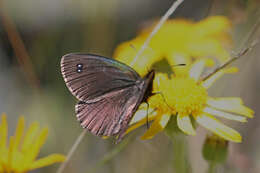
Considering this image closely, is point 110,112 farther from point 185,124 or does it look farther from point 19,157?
point 19,157

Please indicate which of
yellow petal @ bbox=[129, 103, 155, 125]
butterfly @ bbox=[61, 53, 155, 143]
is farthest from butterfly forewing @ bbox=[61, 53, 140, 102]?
yellow petal @ bbox=[129, 103, 155, 125]

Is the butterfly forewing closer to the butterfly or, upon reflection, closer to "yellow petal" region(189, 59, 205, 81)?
the butterfly

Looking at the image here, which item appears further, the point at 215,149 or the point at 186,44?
the point at 186,44

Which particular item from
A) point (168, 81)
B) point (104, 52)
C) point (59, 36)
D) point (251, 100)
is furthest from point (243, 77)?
point (59, 36)

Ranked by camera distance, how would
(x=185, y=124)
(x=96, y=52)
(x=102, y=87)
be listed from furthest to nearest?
(x=96, y=52) < (x=102, y=87) < (x=185, y=124)

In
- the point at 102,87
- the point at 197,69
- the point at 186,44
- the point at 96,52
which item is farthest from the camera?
the point at 96,52

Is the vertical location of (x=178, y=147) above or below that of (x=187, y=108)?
below

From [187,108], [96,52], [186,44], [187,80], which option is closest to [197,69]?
[187,80]

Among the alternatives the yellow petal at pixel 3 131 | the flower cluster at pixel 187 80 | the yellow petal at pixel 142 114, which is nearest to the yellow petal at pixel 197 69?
the flower cluster at pixel 187 80

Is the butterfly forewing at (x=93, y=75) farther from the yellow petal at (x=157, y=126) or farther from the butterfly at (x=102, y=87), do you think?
the yellow petal at (x=157, y=126)
